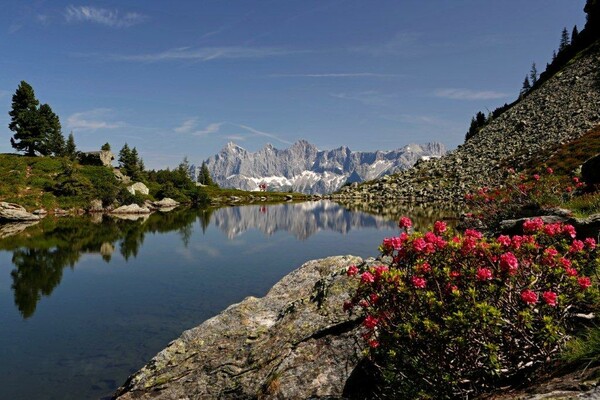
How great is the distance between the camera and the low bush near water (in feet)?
20.0

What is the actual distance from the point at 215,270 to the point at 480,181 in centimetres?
9500

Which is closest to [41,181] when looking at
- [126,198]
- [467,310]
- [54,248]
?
[126,198]

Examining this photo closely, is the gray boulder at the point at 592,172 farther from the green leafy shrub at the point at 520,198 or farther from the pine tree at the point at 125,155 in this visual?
the pine tree at the point at 125,155

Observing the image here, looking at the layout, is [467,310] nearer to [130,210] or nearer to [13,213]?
[13,213]

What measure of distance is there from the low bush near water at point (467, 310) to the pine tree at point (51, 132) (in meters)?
147

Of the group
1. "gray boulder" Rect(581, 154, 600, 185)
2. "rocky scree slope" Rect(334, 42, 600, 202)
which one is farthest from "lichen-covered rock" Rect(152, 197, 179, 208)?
"gray boulder" Rect(581, 154, 600, 185)

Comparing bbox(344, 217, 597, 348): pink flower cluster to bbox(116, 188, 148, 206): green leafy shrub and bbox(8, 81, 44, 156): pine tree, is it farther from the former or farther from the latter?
bbox(8, 81, 44, 156): pine tree

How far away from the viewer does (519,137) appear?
375 ft

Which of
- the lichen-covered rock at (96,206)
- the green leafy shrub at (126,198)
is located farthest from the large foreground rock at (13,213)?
the green leafy shrub at (126,198)

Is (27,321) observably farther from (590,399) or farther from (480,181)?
(480,181)

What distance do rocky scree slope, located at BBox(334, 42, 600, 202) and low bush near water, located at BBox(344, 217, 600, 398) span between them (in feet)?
318

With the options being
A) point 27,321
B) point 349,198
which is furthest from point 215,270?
point 349,198

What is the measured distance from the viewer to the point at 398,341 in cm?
688

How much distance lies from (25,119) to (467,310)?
479ft
